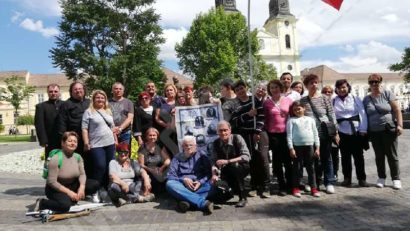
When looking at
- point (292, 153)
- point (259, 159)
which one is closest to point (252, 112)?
point (259, 159)

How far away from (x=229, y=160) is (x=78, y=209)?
2484 mm

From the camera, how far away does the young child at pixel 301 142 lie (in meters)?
7.02

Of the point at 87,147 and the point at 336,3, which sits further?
the point at 87,147

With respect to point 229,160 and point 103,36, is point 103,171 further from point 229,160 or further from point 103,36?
point 103,36

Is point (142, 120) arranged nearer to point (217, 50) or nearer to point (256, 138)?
point (256, 138)

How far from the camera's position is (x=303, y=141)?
7.03 metres

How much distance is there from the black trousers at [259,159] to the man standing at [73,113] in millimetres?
2968

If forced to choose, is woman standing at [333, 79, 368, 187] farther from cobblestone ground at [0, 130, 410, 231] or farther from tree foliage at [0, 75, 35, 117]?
tree foliage at [0, 75, 35, 117]

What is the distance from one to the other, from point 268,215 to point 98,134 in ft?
10.7

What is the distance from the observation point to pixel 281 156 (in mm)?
7266

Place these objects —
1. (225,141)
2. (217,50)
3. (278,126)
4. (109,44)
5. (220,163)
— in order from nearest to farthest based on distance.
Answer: (220,163) → (225,141) → (278,126) → (109,44) → (217,50)

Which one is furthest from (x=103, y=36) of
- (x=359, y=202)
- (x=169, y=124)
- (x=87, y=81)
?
(x=359, y=202)

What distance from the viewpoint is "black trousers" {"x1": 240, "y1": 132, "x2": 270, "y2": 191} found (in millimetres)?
7104

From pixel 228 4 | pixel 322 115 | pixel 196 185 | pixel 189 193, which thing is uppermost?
pixel 228 4
